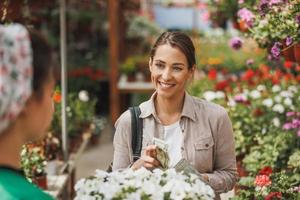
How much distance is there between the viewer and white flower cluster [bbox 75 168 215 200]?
70.1 inches

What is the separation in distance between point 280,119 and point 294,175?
120 cm

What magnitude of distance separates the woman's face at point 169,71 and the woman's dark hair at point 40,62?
2.91ft

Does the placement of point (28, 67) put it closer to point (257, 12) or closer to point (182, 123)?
point (182, 123)

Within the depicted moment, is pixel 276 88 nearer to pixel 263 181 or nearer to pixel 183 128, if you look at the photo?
pixel 263 181

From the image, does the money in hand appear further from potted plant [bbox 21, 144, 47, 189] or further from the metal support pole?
the metal support pole

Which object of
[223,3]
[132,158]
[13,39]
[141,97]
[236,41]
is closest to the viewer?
[13,39]

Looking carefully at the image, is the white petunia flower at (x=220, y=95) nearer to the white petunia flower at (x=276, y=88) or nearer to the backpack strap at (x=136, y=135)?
the white petunia flower at (x=276, y=88)

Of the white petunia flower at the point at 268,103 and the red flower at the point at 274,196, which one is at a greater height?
the white petunia flower at the point at 268,103

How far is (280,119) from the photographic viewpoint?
4.80m

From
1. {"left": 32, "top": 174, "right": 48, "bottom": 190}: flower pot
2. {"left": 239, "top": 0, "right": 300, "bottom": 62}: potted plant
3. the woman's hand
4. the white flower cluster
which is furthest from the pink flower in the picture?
the white flower cluster

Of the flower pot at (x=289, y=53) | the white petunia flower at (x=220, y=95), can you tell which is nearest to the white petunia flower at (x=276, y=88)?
the white petunia flower at (x=220, y=95)

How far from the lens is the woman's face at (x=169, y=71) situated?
2422mm

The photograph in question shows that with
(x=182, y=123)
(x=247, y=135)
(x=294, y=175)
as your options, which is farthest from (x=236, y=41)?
(x=182, y=123)

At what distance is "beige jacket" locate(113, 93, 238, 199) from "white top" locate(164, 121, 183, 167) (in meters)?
0.02
